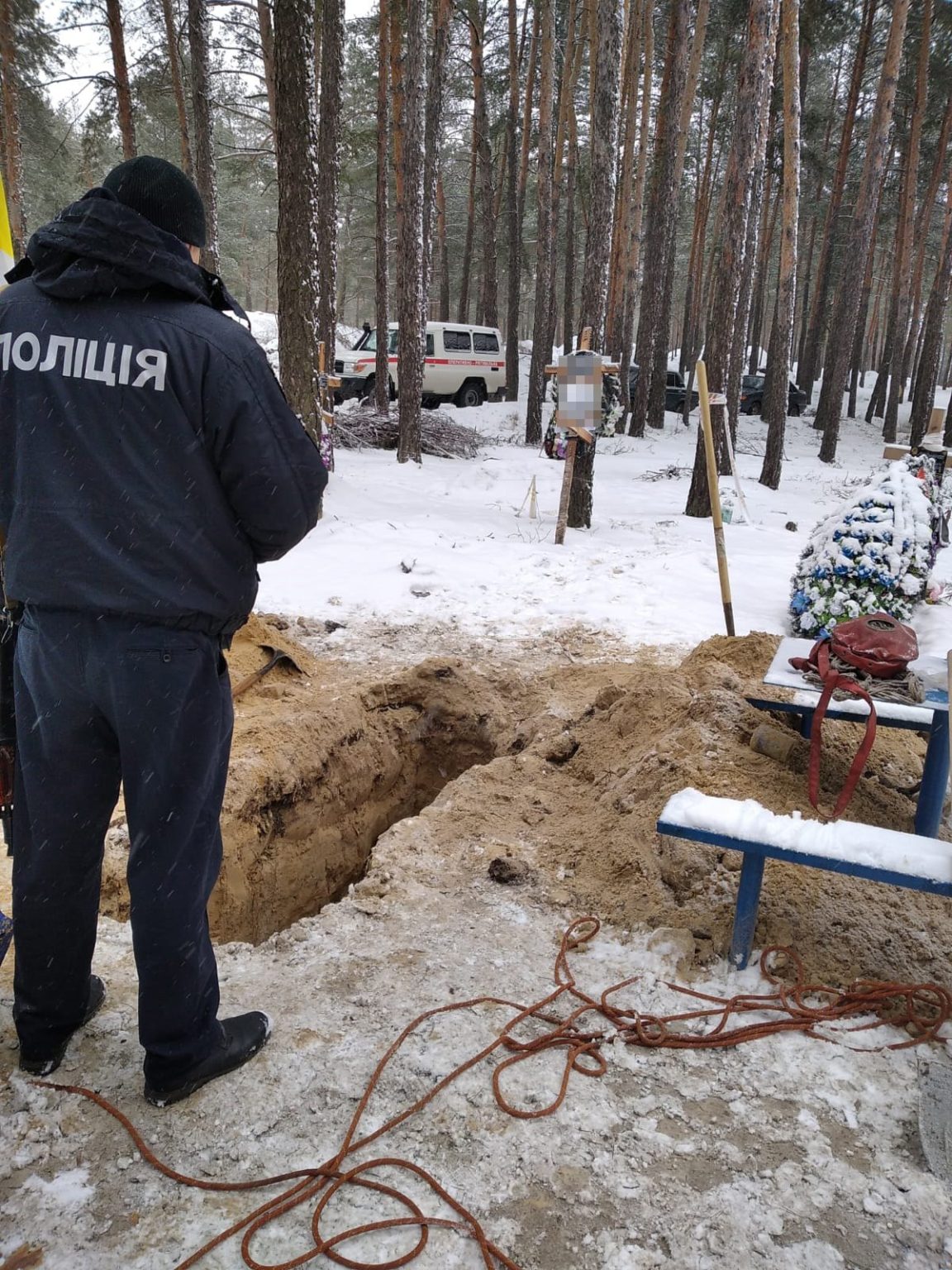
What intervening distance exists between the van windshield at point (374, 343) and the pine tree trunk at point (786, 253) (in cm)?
850

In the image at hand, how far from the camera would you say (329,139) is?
12688mm

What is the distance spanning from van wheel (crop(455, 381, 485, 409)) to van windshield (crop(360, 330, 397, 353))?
2.70 m

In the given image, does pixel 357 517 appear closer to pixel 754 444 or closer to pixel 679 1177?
pixel 679 1177

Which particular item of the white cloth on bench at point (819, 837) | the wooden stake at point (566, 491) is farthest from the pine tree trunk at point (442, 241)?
the white cloth on bench at point (819, 837)

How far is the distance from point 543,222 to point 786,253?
17.1 feet

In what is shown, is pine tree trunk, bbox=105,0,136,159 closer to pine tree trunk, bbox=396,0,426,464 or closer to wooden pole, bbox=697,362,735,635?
pine tree trunk, bbox=396,0,426,464

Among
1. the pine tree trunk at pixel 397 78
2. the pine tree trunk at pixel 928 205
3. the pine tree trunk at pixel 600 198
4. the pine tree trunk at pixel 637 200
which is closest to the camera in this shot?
the pine tree trunk at pixel 600 198

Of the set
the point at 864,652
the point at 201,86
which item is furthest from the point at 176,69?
the point at 864,652

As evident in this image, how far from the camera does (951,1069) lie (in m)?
2.22

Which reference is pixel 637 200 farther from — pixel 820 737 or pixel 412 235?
pixel 820 737

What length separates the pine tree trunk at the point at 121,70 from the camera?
45.5 ft

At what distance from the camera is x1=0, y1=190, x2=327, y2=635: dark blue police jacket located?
1786 mm

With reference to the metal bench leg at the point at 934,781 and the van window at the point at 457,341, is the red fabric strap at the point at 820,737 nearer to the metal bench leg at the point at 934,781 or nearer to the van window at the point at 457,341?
the metal bench leg at the point at 934,781

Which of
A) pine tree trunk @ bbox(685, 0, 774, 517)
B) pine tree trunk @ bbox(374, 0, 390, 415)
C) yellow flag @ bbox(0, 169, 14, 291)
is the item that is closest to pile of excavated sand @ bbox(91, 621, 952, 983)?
yellow flag @ bbox(0, 169, 14, 291)
